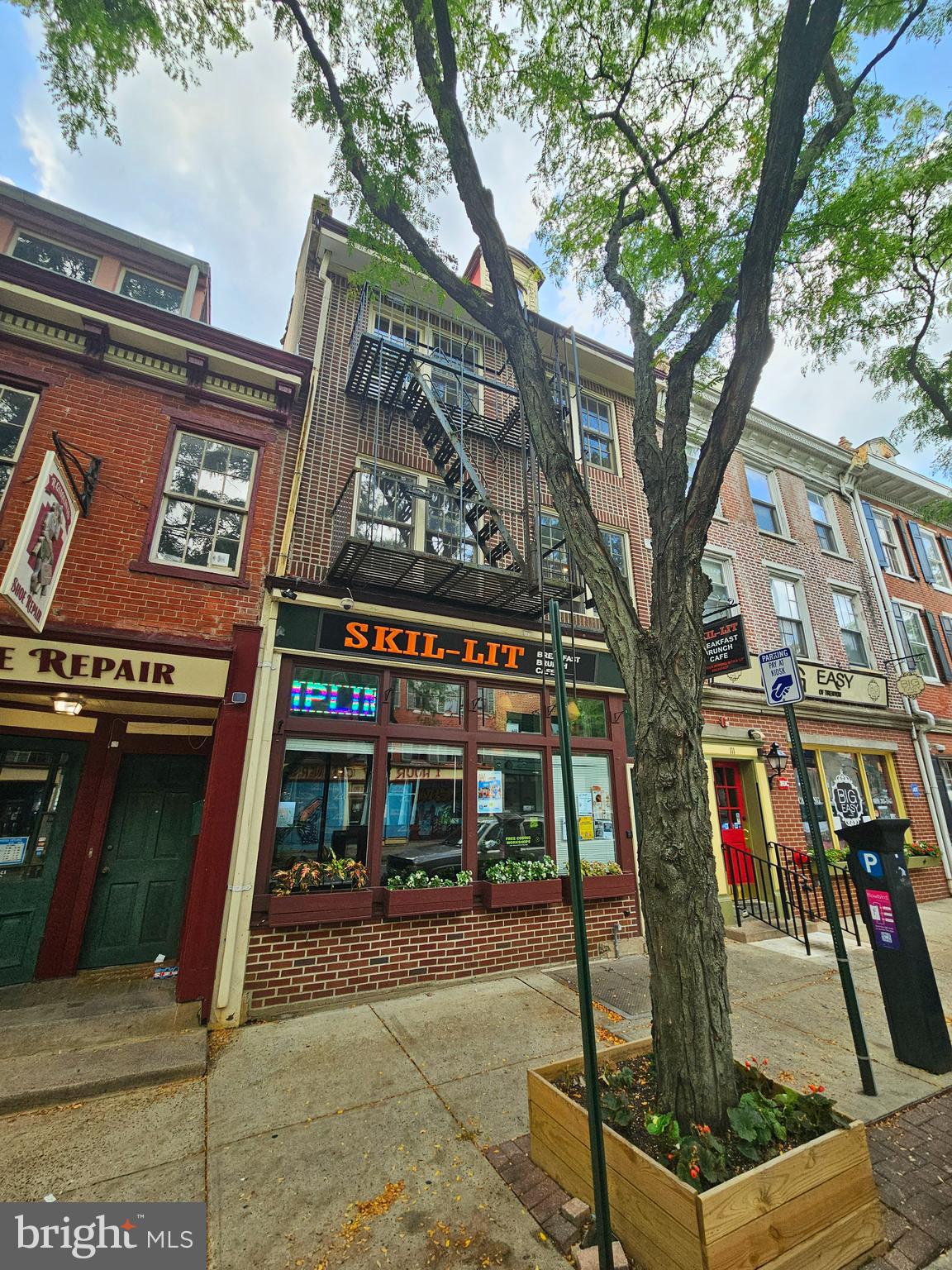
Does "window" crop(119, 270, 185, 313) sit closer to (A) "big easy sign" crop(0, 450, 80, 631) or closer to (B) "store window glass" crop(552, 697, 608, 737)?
(A) "big easy sign" crop(0, 450, 80, 631)

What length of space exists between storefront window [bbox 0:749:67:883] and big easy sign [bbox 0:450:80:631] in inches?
97.2

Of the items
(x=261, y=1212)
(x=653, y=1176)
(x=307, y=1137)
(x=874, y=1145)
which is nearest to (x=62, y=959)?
(x=307, y=1137)

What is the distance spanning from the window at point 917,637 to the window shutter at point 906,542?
1359mm

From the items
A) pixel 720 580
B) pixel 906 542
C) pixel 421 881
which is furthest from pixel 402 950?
pixel 906 542

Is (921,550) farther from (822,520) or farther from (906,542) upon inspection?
(822,520)

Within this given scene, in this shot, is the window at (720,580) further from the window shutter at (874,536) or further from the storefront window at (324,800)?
the storefront window at (324,800)

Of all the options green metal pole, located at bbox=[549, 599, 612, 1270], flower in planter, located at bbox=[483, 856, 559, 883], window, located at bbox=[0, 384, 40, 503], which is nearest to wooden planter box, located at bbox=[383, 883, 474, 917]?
flower in planter, located at bbox=[483, 856, 559, 883]

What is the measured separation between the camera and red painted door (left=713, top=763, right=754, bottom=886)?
966 cm

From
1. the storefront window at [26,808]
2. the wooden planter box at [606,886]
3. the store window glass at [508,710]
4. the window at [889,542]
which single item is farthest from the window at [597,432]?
the storefront window at [26,808]

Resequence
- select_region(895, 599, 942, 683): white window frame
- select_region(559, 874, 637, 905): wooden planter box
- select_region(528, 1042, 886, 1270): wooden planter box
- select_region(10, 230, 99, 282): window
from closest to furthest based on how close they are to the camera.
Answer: select_region(528, 1042, 886, 1270): wooden planter box → select_region(559, 874, 637, 905): wooden planter box → select_region(10, 230, 99, 282): window → select_region(895, 599, 942, 683): white window frame

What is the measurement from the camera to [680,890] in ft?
10.3

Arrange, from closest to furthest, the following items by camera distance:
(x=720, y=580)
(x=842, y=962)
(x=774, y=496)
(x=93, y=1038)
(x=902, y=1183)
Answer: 1. (x=902, y=1183)
2. (x=842, y=962)
3. (x=93, y=1038)
4. (x=720, y=580)
5. (x=774, y=496)

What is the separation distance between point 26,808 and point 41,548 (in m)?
3.42
